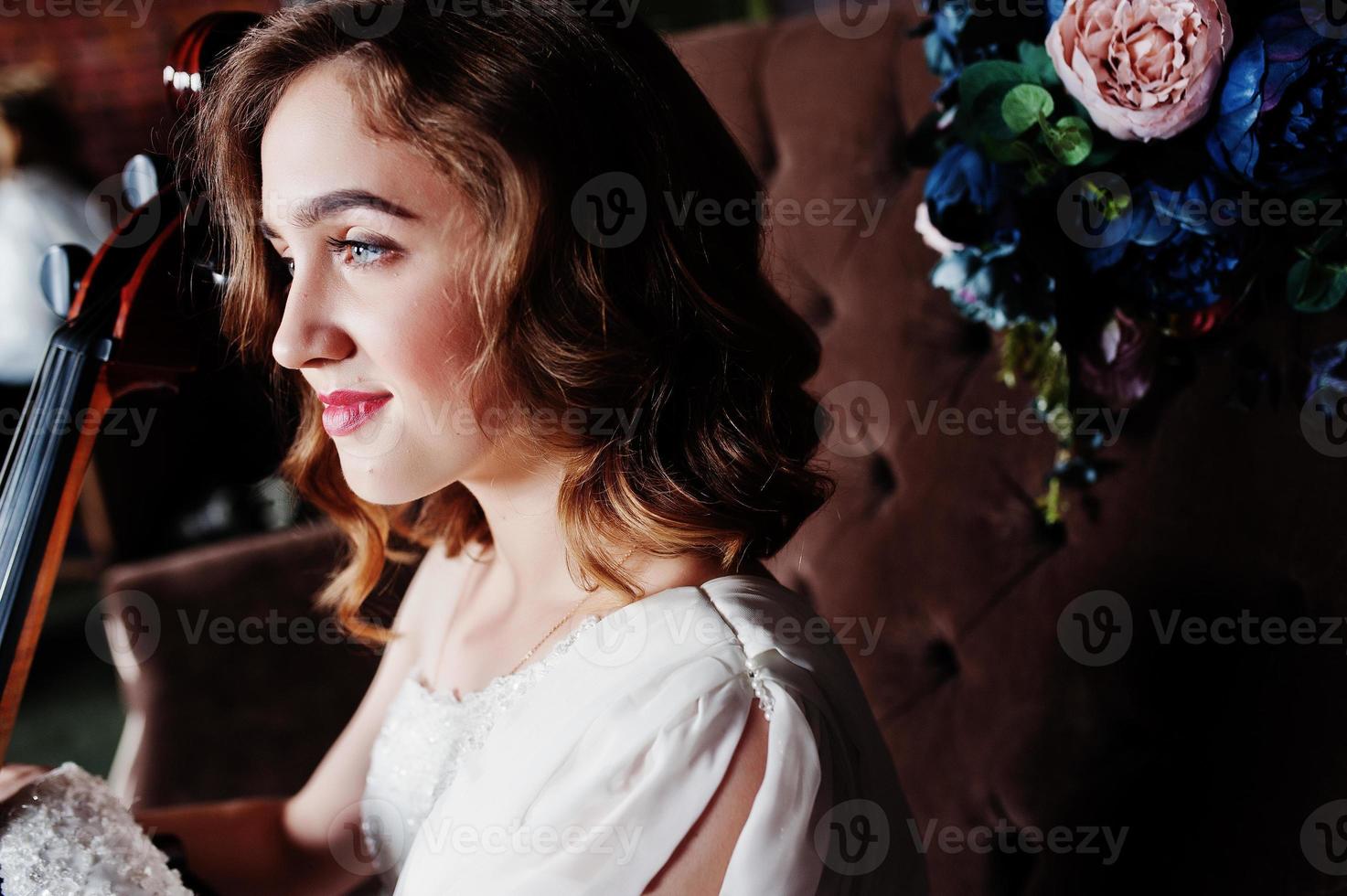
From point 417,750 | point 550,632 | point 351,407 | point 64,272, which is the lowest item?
point 417,750

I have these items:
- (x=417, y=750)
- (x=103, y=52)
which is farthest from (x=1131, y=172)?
(x=103, y=52)

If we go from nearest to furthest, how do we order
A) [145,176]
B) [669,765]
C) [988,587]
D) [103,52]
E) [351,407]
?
[669,765]
[351,407]
[145,176]
[988,587]
[103,52]

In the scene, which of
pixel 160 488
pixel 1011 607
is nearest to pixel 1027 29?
pixel 1011 607

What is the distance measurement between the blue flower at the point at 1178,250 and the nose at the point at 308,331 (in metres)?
0.62

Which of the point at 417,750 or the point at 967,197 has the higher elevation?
the point at 967,197

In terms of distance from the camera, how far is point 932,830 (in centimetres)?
121

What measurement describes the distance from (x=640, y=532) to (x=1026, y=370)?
465 mm

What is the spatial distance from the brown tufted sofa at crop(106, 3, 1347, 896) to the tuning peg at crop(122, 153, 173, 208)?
0.58 meters

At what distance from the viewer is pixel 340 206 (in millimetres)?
769

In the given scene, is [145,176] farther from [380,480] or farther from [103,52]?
[103,52]

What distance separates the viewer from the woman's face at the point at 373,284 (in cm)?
77

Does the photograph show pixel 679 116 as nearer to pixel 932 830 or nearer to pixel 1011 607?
pixel 1011 607

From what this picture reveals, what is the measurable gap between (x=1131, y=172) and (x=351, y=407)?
65cm

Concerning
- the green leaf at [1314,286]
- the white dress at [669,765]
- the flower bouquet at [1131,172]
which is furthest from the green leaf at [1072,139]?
the white dress at [669,765]
